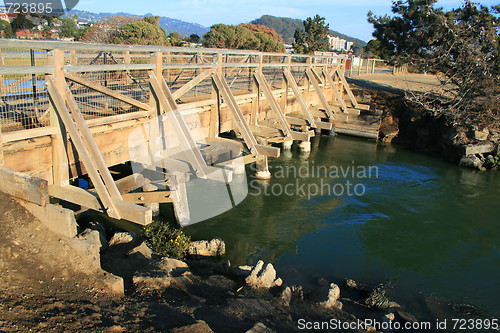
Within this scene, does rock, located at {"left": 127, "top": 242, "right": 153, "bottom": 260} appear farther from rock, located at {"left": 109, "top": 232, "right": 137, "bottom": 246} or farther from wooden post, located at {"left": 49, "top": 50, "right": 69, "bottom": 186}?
wooden post, located at {"left": 49, "top": 50, "right": 69, "bottom": 186}

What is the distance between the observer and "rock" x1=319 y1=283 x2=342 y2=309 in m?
7.78

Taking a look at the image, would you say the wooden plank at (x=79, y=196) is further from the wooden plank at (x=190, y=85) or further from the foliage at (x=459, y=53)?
the foliage at (x=459, y=53)

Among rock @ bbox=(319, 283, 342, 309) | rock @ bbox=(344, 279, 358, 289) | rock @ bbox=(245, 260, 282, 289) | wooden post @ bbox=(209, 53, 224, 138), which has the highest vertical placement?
wooden post @ bbox=(209, 53, 224, 138)

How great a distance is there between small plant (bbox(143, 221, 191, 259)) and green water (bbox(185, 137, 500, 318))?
1232 mm

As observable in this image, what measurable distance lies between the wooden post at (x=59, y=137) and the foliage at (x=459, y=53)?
17.6m

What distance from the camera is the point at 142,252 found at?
845 centimetres

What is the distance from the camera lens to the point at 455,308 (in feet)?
27.7

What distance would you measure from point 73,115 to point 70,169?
4.33 feet

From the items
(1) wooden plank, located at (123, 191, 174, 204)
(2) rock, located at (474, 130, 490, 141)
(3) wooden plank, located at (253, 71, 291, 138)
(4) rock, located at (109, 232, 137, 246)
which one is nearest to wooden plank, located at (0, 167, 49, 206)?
(1) wooden plank, located at (123, 191, 174, 204)

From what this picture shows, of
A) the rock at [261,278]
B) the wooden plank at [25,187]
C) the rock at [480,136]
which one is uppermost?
the wooden plank at [25,187]

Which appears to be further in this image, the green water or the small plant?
the green water

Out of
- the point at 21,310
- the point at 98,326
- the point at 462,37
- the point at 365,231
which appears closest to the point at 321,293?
the point at 365,231

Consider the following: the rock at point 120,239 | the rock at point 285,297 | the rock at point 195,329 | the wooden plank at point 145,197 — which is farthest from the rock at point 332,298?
the rock at point 120,239

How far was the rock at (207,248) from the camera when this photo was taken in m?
9.62
